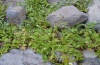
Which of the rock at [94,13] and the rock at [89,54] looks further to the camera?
the rock at [94,13]

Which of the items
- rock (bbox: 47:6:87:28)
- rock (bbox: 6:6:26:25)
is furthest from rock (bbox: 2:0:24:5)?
rock (bbox: 47:6:87:28)

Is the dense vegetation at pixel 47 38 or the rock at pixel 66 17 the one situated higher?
the rock at pixel 66 17

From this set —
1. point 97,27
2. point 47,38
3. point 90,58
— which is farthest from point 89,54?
point 47,38

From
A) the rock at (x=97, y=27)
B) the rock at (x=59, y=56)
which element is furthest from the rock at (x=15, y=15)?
the rock at (x=97, y=27)

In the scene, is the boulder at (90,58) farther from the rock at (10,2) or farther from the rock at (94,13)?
the rock at (10,2)

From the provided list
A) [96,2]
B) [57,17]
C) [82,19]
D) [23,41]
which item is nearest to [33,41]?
[23,41]

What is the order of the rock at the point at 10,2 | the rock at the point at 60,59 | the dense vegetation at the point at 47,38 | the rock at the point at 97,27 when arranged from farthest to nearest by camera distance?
1. the rock at the point at 10,2
2. the rock at the point at 97,27
3. the dense vegetation at the point at 47,38
4. the rock at the point at 60,59

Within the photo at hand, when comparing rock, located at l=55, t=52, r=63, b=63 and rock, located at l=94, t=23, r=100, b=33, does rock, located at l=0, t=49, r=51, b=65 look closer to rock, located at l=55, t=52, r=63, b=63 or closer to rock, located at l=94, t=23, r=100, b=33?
rock, located at l=55, t=52, r=63, b=63
